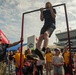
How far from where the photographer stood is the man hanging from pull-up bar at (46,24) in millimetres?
7785

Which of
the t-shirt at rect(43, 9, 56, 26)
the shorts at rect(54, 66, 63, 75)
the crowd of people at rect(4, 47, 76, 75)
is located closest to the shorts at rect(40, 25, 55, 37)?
the t-shirt at rect(43, 9, 56, 26)

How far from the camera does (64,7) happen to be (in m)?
7.29

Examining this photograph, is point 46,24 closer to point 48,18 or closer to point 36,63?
point 48,18

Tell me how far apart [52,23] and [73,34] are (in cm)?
7448

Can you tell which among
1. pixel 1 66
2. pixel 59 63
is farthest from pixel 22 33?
pixel 59 63

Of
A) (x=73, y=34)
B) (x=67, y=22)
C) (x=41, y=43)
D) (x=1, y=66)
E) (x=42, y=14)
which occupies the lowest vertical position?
(x=1, y=66)

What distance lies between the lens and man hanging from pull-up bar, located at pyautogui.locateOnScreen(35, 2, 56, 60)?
25.5 feet

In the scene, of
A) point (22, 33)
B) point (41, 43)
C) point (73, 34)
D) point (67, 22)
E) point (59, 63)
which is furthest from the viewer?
point (73, 34)

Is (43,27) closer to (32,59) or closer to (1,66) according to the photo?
(1,66)

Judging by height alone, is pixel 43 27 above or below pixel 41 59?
above

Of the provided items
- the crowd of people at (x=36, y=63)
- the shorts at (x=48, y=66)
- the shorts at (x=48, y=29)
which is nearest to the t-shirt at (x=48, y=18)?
the shorts at (x=48, y=29)

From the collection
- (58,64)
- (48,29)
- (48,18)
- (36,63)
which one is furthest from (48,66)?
(48,18)

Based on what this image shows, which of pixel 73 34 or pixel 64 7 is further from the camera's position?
pixel 73 34

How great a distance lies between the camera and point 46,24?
314 inches
